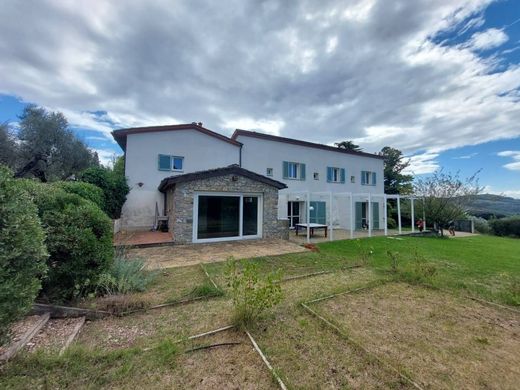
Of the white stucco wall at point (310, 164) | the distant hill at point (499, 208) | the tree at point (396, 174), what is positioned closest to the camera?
the white stucco wall at point (310, 164)

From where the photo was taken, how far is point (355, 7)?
848 centimetres

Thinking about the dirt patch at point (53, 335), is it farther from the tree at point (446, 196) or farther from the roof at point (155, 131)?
the tree at point (446, 196)

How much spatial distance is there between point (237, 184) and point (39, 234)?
9.20 meters

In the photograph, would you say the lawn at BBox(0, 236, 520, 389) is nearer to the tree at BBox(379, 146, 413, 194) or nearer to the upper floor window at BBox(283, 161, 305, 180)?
the upper floor window at BBox(283, 161, 305, 180)

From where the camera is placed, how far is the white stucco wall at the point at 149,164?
46.3ft

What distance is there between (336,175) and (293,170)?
190 inches

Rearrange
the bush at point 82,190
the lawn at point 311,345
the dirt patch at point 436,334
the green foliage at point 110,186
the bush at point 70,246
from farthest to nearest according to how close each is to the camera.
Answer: the green foliage at point 110,186 → the bush at point 82,190 → the bush at point 70,246 → the dirt patch at point 436,334 → the lawn at point 311,345

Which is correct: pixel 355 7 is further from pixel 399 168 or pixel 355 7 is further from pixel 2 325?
pixel 399 168

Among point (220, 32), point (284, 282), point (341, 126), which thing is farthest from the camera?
point (341, 126)

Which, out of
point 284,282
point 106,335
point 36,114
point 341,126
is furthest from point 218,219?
point 36,114

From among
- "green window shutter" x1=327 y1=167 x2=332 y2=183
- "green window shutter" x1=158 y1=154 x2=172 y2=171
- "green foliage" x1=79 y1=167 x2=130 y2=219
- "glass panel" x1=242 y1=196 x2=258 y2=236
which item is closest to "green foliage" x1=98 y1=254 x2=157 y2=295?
"glass panel" x1=242 y1=196 x2=258 y2=236

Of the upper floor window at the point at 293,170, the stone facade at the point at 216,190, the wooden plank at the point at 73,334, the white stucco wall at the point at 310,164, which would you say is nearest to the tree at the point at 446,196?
the white stucco wall at the point at 310,164

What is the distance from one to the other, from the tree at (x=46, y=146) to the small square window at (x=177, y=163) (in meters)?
10.9

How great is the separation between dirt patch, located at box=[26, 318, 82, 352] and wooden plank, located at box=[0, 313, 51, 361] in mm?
52
